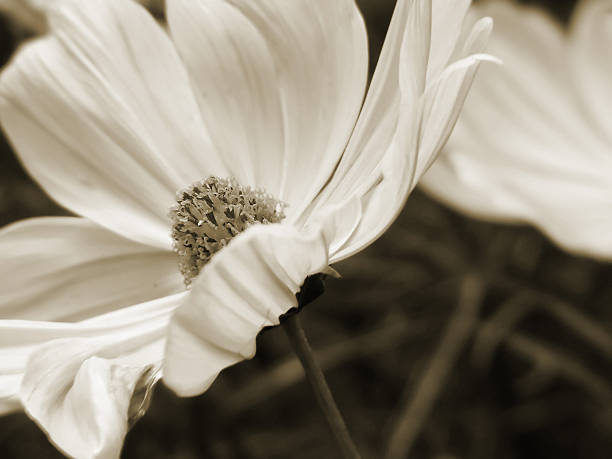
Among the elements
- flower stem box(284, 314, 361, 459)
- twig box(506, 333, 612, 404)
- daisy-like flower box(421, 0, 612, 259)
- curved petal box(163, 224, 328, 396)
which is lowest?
twig box(506, 333, 612, 404)

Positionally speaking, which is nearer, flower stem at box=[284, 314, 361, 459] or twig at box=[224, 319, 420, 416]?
flower stem at box=[284, 314, 361, 459]

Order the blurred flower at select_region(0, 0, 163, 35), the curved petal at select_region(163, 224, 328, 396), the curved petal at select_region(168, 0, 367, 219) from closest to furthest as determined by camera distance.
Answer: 1. the curved petal at select_region(163, 224, 328, 396)
2. the curved petal at select_region(168, 0, 367, 219)
3. the blurred flower at select_region(0, 0, 163, 35)

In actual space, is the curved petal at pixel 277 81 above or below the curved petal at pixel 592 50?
above

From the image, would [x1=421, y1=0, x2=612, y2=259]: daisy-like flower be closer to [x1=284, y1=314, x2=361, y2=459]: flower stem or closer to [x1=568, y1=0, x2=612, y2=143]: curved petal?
[x1=568, y1=0, x2=612, y2=143]: curved petal

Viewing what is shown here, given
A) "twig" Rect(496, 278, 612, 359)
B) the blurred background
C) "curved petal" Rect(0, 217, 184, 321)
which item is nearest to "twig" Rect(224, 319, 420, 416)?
the blurred background

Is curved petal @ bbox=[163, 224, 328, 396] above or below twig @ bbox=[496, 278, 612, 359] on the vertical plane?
above

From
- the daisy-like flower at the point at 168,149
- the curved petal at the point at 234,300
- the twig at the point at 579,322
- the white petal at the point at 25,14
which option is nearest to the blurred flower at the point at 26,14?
the white petal at the point at 25,14

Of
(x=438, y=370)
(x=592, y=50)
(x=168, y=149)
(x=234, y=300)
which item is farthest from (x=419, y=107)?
(x=592, y=50)

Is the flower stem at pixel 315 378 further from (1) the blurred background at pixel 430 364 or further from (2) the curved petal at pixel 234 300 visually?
(1) the blurred background at pixel 430 364
